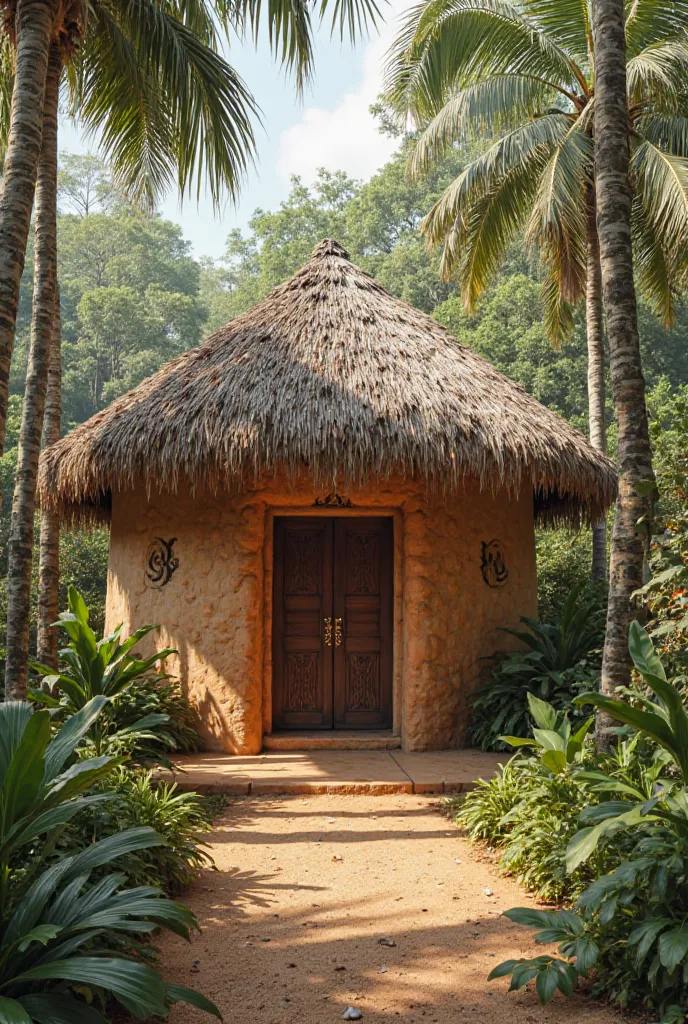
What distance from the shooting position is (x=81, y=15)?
568cm

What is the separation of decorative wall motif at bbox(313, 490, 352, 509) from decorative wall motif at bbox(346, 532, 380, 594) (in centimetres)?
41

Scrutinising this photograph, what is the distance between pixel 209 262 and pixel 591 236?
42.0 m

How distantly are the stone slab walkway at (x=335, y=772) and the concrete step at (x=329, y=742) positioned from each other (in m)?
0.08

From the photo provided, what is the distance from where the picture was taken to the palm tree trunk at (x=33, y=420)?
17.8ft

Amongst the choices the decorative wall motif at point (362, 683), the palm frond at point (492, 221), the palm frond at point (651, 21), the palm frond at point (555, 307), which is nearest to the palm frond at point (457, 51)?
the palm frond at point (651, 21)

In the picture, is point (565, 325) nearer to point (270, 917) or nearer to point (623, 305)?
point (623, 305)

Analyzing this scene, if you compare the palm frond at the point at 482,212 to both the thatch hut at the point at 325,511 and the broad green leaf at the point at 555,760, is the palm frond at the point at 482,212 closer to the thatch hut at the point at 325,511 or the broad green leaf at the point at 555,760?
the thatch hut at the point at 325,511

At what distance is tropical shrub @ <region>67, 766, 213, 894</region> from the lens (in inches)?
143

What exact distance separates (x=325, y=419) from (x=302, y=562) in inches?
64.4

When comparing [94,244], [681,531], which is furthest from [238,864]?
[94,244]

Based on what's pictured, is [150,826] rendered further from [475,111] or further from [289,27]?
[475,111]

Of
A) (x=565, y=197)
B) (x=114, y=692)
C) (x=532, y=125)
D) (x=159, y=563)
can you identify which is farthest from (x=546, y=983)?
(x=532, y=125)

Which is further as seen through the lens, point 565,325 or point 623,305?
point 565,325

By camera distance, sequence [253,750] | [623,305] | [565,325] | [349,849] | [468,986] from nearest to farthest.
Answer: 1. [468,986]
2. [623,305]
3. [349,849]
4. [253,750]
5. [565,325]
